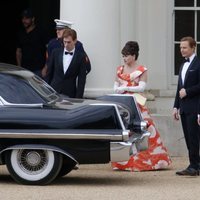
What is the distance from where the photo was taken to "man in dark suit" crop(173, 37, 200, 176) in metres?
12.1

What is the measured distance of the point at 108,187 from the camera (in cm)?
1120

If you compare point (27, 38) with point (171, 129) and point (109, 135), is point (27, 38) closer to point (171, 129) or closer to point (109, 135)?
point (171, 129)

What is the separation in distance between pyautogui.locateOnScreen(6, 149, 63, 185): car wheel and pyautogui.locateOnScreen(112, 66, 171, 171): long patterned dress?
5.97 feet

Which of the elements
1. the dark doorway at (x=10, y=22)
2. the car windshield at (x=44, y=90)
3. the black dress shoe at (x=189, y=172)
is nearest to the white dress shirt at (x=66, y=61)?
the car windshield at (x=44, y=90)

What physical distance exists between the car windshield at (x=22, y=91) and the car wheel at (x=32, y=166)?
0.61 metres

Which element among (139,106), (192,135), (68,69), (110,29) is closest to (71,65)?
(68,69)

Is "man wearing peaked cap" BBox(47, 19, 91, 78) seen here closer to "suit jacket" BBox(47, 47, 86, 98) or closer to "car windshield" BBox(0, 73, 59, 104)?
"suit jacket" BBox(47, 47, 86, 98)

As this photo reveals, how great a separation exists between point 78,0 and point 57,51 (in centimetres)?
141

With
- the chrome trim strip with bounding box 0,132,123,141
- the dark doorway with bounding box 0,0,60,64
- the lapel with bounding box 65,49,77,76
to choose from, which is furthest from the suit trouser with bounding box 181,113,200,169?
the dark doorway with bounding box 0,0,60,64

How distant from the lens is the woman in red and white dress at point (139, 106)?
12.7 meters

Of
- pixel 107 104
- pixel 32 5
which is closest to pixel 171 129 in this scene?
pixel 107 104

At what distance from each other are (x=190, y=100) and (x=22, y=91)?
210 centimetres

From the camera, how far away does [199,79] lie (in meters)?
12.1

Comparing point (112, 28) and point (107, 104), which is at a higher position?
point (112, 28)
